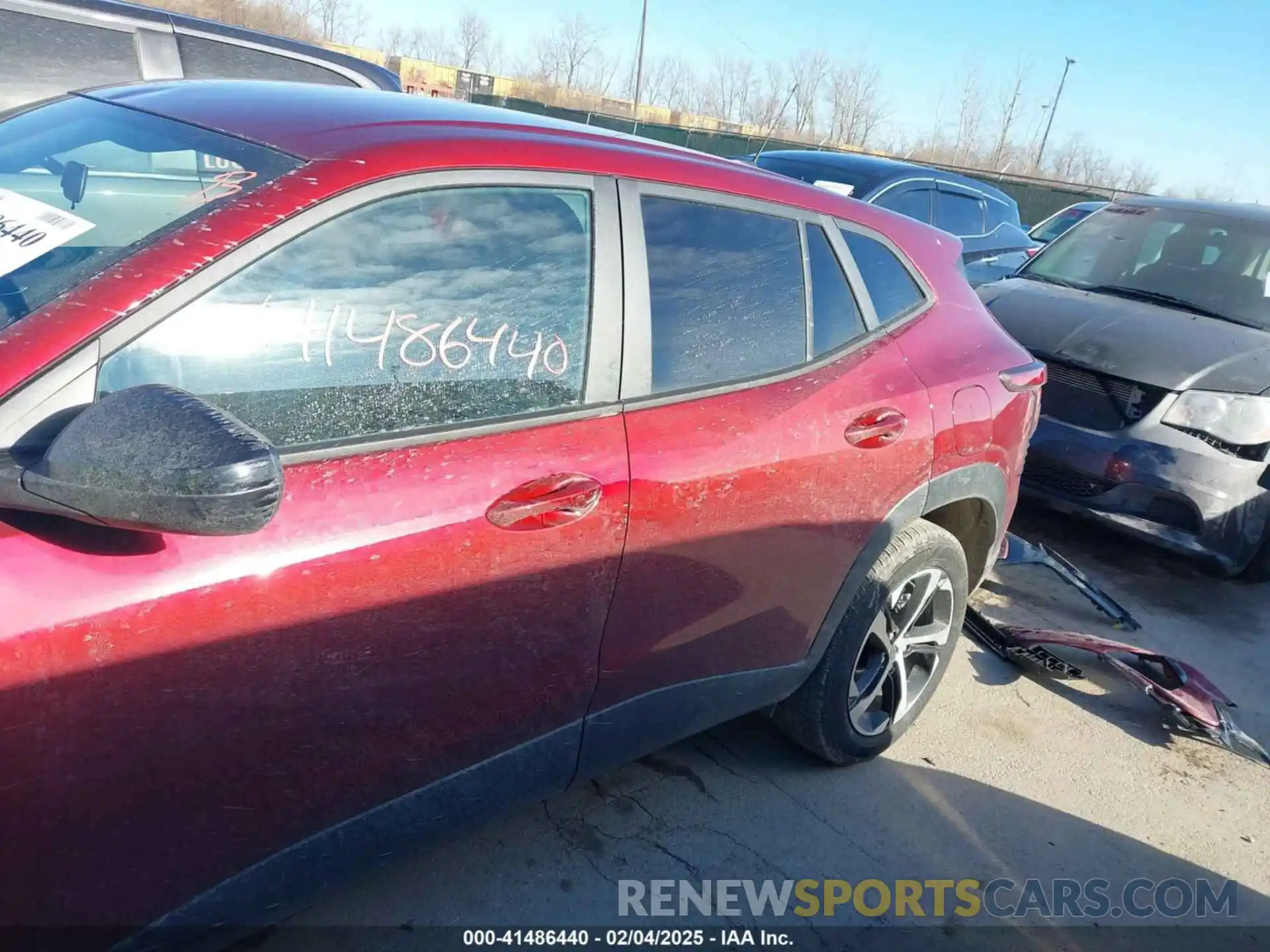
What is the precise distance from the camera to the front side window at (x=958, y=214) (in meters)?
8.45

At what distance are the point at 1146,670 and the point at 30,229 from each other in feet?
12.8

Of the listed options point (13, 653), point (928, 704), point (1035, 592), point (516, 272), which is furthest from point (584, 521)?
point (1035, 592)

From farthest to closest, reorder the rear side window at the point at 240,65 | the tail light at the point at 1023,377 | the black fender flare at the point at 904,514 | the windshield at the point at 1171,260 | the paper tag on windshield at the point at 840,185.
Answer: the paper tag on windshield at the point at 840,185
the windshield at the point at 1171,260
the rear side window at the point at 240,65
the tail light at the point at 1023,377
the black fender flare at the point at 904,514

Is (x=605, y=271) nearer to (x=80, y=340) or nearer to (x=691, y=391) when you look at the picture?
(x=691, y=391)

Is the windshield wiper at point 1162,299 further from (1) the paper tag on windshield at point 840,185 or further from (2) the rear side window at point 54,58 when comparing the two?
(2) the rear side window at point 54,58

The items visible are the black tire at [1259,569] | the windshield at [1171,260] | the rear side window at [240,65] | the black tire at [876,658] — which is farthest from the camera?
the windshield at [1171,260]

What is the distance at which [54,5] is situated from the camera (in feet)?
16.4

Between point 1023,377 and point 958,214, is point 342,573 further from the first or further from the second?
point 958,214

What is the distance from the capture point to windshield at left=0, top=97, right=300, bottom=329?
1.68 meters

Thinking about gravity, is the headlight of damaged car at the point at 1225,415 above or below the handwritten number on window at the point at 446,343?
below

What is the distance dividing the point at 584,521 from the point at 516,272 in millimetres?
543

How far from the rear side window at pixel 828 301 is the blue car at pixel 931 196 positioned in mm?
4488

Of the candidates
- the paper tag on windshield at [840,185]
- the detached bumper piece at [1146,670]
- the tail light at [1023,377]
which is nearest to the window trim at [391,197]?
the tail light at [1023,377]

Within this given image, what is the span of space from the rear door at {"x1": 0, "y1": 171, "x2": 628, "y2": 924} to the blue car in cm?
554
